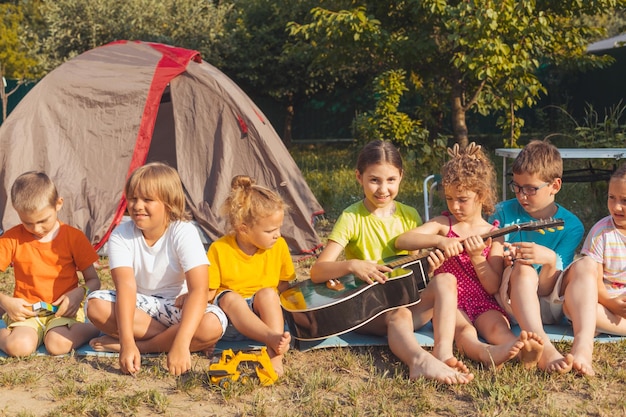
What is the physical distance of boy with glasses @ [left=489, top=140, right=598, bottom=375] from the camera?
304 cm

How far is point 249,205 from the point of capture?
10.8ft

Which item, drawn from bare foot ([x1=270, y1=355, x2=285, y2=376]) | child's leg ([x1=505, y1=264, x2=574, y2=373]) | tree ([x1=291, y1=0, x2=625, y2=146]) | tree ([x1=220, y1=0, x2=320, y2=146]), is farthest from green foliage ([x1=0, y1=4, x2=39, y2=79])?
child's leg ([x1=505, y1=264, x2=574, y2=373])

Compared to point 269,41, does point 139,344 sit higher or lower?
lower

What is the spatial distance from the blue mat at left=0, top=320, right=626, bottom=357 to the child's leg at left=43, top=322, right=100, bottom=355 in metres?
0.04

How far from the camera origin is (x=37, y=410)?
8.95ft

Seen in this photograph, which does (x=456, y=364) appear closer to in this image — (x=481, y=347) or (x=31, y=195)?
(x=481, y=347)

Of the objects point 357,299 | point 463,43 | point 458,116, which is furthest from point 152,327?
point 458,116

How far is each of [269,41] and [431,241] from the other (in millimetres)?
11784

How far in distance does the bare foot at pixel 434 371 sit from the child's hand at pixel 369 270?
383mm

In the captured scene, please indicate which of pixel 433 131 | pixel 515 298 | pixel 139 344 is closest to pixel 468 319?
pixel 515 298

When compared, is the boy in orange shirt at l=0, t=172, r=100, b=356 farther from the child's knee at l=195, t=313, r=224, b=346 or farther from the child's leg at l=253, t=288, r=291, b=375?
the child's leg at l=253, t=288, r=291, b=375

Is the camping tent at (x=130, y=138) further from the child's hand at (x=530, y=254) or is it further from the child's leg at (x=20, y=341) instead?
the child's hand at (x=530, y=254)

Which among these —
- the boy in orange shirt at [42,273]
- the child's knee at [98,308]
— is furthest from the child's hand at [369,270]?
the boy in orange shirt at [42,273]

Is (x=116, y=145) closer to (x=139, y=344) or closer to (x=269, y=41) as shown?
(x=139, y=344)
